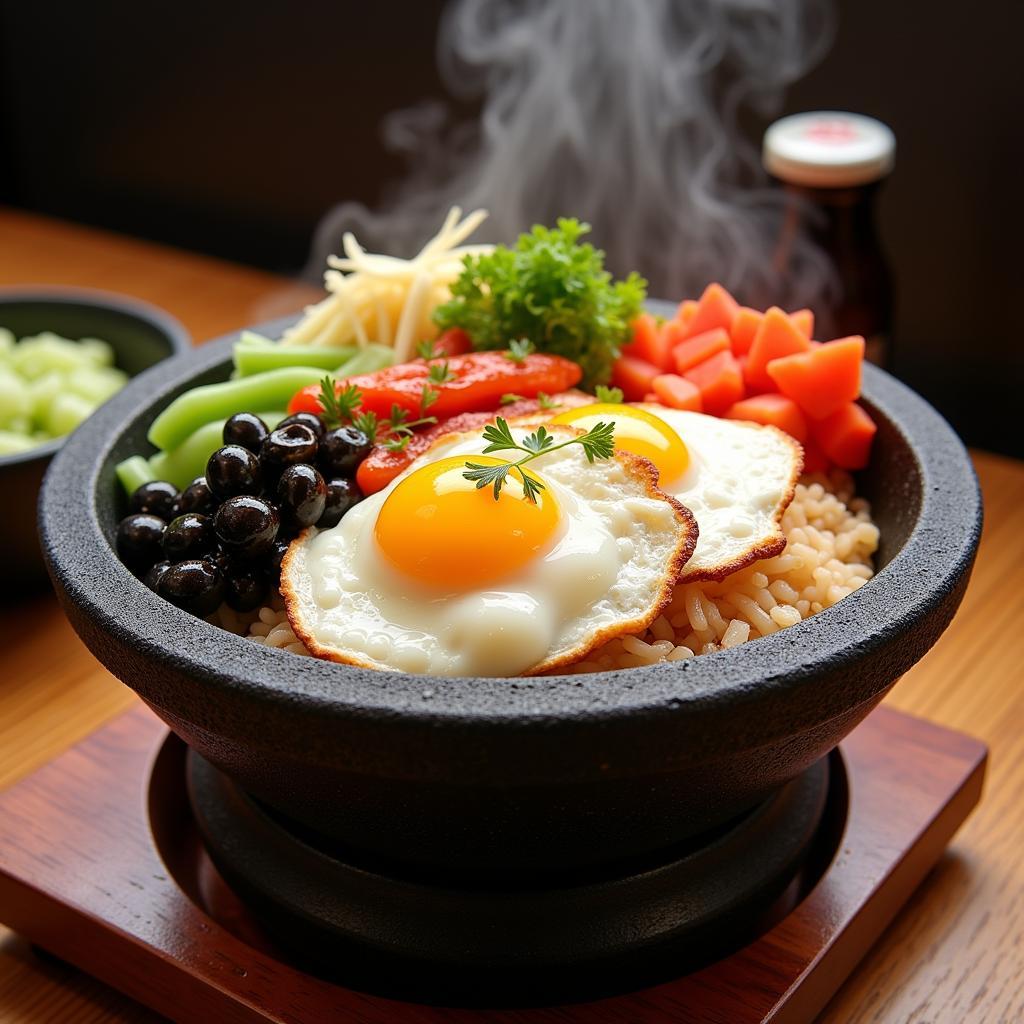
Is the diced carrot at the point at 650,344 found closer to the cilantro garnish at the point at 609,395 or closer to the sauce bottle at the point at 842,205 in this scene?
the cilantro garnish at the point at 609,395

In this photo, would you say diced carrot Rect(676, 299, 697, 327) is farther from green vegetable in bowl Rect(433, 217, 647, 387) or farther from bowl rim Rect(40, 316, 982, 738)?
bowl rim Rect(40, 316, 982, 738)

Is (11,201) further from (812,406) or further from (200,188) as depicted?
(812,406)

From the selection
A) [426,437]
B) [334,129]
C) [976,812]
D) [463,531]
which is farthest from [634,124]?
[463,531]

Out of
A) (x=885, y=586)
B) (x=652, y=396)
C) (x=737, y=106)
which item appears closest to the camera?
(x=885, y=586)

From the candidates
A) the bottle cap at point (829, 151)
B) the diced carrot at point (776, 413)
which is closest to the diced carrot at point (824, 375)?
the diced carrot at point (776, 413)

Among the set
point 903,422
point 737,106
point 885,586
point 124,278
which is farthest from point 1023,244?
point 124,278
